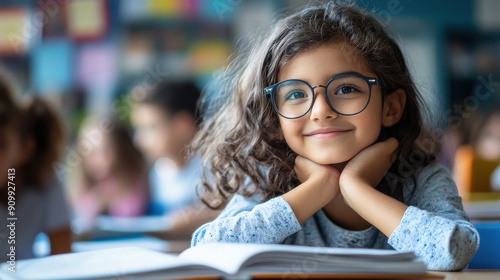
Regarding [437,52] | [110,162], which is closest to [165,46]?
[110,162]

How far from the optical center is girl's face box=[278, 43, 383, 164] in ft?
3.23

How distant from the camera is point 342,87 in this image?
0.99m

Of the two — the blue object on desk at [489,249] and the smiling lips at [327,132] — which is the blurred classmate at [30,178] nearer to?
the smiling lips at [327,132]

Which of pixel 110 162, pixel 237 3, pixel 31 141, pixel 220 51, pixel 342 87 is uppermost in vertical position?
pixel 237 3

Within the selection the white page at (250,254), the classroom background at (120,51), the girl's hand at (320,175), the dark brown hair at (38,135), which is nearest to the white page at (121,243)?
the dark brown hair at (38,135)

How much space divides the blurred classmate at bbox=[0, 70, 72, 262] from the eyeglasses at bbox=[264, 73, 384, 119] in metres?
1.08

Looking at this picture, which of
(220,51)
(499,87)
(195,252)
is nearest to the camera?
(195,252)

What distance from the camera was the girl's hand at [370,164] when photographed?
988 millimetres

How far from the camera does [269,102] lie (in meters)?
1.09

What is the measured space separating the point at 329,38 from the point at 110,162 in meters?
2.53

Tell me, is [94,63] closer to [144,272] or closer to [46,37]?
[46,37]

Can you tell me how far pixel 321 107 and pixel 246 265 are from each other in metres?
0.38

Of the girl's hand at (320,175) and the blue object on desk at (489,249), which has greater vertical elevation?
the girl's hand at (320,175)

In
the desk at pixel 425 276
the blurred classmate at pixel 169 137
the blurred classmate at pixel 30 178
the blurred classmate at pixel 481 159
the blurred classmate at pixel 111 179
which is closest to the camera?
the desk at pixel 425 276
